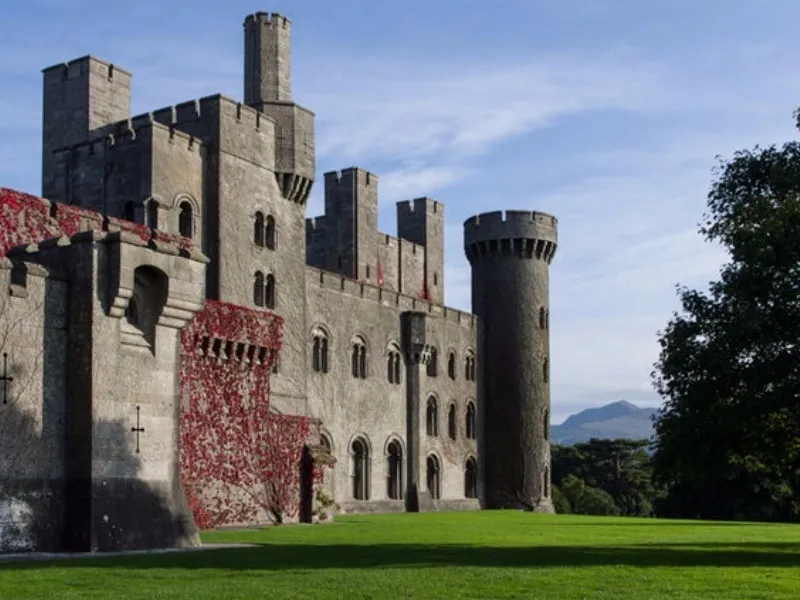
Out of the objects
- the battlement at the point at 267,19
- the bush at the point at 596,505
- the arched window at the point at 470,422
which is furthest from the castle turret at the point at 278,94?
the bush at the point at 596,505

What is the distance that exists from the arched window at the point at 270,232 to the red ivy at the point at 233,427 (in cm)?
716

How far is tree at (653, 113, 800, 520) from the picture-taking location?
23.9 m

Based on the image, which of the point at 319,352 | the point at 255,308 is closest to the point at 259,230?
the point at 255,308

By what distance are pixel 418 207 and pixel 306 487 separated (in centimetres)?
3162

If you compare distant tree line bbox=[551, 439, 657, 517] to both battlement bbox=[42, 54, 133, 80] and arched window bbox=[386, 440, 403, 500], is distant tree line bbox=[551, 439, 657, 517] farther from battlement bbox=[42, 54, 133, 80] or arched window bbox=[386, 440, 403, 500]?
battlement bbox=[42, 54, 133, 80]

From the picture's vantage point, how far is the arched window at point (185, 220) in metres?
40.2

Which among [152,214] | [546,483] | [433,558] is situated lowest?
[433,558]

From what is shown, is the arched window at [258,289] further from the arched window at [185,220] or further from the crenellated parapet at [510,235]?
the crenellated parapet at [510,235]

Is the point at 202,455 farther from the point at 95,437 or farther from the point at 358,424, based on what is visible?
the point at 358,424

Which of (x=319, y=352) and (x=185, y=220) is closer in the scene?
(x=185, y=220)

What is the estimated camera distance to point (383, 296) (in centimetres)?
5272

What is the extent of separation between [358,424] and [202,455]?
57.8ft

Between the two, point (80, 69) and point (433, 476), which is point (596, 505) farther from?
point (80, 69)

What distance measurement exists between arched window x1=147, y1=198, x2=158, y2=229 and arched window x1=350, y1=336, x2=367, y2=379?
13592 mm
